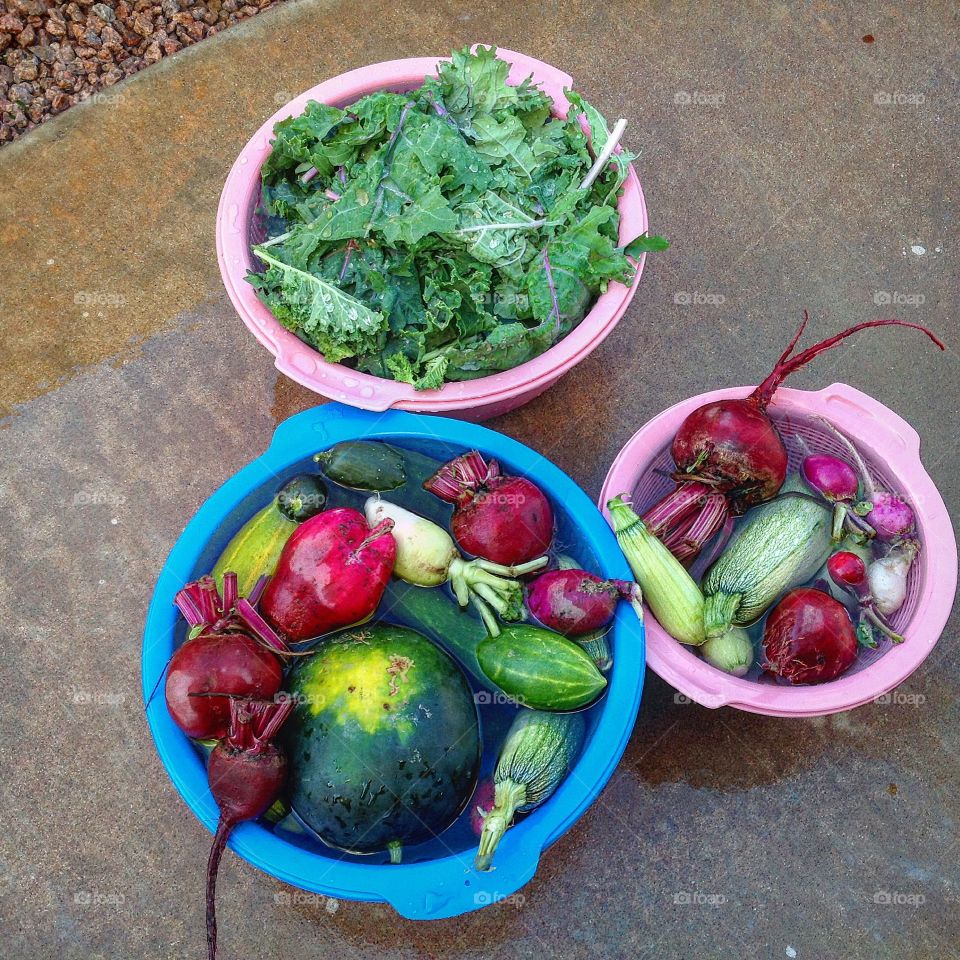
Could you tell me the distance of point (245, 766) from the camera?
5.92ft

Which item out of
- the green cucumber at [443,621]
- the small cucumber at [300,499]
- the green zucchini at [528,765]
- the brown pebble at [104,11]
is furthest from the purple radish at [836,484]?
the brown pebble at [104,11]

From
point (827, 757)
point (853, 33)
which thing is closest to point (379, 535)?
point (827, 757)

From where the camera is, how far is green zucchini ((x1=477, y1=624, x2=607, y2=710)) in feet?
6.47

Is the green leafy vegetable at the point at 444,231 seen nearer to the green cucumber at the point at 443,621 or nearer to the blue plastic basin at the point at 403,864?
the blue plastic basin at the point at 403,864

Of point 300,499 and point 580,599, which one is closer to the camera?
point 580,599

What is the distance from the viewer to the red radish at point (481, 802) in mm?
1989

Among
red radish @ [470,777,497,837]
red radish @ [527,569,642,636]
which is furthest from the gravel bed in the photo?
red radish @ [470,777,497,837]

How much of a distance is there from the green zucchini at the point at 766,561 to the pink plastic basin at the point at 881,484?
157 millimetres

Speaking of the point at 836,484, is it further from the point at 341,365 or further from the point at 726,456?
the point at 341,365

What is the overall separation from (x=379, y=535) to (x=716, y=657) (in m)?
0.92

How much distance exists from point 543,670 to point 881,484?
110 centimetres

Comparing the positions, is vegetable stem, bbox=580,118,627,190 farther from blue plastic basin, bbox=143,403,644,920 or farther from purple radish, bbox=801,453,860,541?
purple radish, bbox=801,453,860,541

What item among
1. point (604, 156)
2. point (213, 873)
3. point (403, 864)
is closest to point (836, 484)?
point (604, 156)

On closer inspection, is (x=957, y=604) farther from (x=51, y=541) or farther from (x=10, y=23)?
(x=10, y=23)
